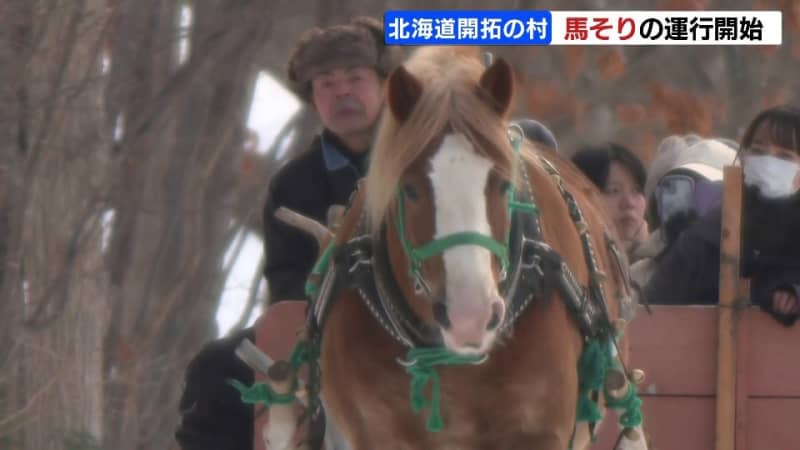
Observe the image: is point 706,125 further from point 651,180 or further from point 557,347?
point 557,347

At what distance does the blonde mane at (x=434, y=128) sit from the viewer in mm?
5602

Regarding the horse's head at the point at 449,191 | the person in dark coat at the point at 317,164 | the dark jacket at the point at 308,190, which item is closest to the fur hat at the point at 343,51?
the person in dark coat at the point at 317,164

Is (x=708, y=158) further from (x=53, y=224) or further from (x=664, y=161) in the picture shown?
(x=53, y=224)

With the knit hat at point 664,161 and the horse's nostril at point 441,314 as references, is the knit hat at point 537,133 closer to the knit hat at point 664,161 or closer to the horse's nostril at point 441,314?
the knit hat at point 664,161

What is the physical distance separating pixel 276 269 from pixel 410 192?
58.2 inches

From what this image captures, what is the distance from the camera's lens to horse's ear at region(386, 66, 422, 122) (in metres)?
5.69

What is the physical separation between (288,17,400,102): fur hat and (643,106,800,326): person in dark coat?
114 centimetres

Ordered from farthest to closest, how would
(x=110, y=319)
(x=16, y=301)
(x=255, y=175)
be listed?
(x=255, y=175), (x=110, y=319), (x=16, y=301)

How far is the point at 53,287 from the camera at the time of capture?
932 cm

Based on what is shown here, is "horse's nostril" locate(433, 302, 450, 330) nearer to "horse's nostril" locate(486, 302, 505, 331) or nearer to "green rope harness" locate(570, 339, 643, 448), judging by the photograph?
"horse's nostril" locate(486, 302, 505, 331)

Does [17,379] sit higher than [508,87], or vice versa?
[508,87]


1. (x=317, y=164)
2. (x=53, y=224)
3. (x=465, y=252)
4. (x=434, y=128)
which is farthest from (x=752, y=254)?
(x=53, y=224)

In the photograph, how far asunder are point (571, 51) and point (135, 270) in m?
3.96

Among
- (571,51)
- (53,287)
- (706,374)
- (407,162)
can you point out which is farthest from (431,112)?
(571,51)
